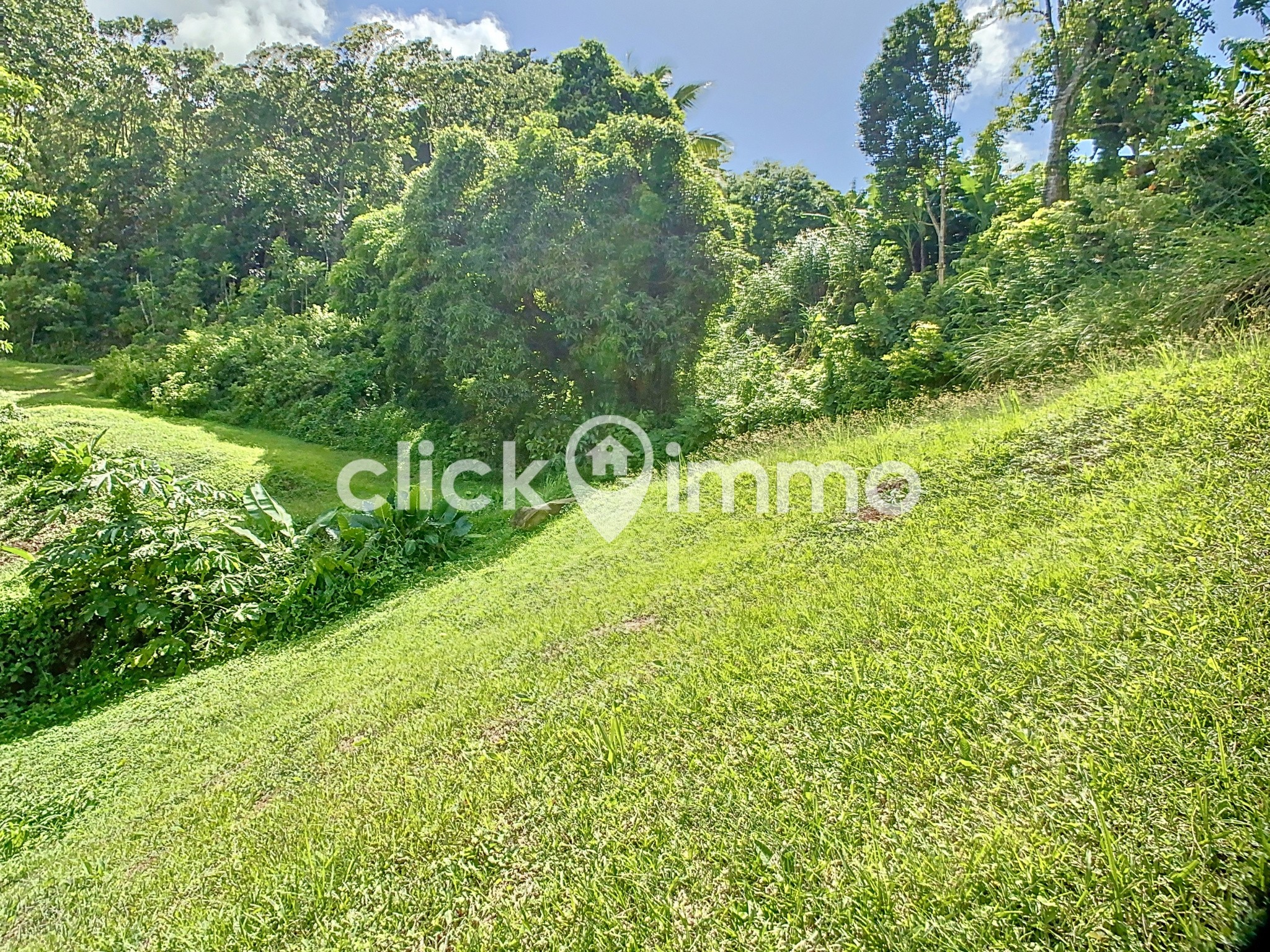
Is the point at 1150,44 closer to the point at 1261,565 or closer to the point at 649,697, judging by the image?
the point at 1261,565

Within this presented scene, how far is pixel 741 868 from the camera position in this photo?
170cm

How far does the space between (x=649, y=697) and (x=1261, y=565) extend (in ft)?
8.09

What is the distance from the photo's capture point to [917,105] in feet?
42.7

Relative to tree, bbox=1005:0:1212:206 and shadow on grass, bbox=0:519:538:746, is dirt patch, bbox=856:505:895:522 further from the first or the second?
tree, bbox=1005:0:1212:206

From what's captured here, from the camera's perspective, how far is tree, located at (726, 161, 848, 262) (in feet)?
68.3

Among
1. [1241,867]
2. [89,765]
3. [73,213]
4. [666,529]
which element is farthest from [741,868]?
[73,213]

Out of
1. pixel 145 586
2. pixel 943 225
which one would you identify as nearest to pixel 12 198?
pixel 145 586

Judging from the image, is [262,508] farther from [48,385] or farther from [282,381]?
[48,385]

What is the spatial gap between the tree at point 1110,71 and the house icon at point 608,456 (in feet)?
28.8

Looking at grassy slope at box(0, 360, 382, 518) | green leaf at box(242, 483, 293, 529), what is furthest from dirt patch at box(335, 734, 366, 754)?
grassy slope at box(0, 360, 382, 518)

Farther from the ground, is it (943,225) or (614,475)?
(943,225)

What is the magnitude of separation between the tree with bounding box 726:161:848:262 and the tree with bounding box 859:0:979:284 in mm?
5077

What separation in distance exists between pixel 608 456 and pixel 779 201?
17.5 m

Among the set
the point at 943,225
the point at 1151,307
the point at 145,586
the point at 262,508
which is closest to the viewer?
the point at 145,586
